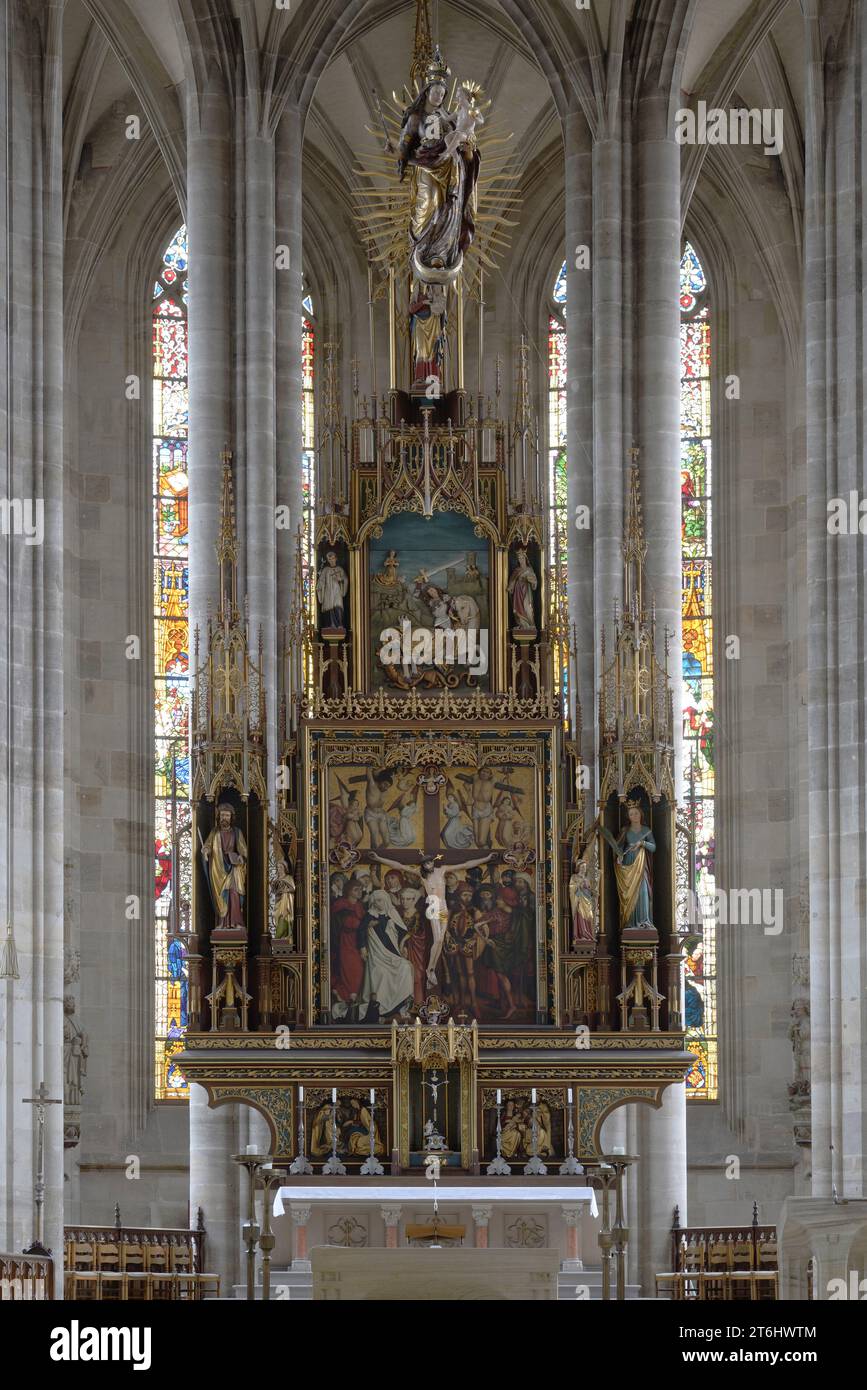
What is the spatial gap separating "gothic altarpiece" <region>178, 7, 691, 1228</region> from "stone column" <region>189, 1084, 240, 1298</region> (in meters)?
3.30

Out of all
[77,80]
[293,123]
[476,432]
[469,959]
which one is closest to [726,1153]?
[469,959]

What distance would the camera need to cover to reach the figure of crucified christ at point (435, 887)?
22.8 metres

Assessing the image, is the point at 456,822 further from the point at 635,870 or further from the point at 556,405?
the point at 556,405

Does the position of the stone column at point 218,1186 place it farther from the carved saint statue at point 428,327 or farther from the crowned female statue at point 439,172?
the crowned female statue at point 439,172

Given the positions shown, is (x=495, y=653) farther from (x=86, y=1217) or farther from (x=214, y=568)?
(x=86, y=1217)

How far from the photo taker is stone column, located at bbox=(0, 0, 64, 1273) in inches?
882

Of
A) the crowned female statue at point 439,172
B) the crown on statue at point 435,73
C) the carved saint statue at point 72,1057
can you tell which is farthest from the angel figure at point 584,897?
the carved saint statue at point 72,1057

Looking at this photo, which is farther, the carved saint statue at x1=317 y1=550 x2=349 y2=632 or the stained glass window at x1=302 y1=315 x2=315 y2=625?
the stained glass window at x1=302 y1=315 x2=315 y2=625

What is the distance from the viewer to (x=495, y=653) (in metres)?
23.1

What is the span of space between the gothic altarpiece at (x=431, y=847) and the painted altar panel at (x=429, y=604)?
21 mm

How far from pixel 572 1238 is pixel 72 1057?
10.8 metres

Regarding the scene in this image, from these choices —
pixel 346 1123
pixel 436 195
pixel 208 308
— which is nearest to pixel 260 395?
pixel 208 308

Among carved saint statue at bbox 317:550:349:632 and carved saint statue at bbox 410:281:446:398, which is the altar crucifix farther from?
carved saint statue at bbox 410:281:446:398

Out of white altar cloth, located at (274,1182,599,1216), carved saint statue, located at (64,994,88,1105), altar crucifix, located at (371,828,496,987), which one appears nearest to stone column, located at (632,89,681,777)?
altar crucifix, located at (371,828,496,987)
